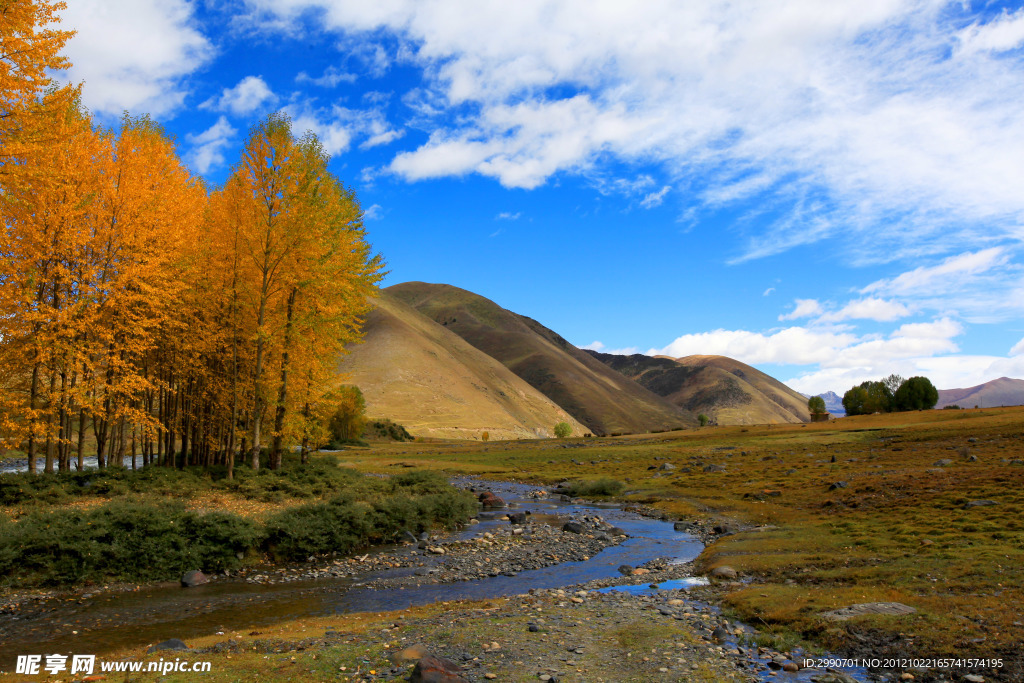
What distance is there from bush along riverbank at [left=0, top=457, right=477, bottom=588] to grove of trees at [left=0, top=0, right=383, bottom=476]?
3186 mm

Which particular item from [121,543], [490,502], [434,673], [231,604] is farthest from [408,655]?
[490,502]

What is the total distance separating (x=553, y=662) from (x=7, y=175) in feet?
68.2

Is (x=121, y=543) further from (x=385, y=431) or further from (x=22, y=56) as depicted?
(x=385, y=431)

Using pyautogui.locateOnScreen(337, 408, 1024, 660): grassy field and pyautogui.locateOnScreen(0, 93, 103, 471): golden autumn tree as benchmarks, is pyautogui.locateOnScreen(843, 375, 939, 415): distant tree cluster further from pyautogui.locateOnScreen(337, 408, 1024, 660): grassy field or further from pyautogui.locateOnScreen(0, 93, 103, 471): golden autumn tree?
pyautogui.locateOnScreen(0, 93, 103, 471): golden autumn tree

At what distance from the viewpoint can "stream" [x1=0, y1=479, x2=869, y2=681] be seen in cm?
1403

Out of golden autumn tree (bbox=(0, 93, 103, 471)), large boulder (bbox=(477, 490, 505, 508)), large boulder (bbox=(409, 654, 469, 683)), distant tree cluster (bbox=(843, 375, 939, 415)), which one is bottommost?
large boulder (bbox=(477, 490, 505, 508))

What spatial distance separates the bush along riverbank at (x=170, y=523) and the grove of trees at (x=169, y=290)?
3.19 meters

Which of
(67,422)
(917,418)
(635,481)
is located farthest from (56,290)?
(917,418)

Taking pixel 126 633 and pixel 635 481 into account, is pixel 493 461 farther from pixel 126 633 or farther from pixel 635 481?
pixel 126 633

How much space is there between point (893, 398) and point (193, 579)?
556 feet

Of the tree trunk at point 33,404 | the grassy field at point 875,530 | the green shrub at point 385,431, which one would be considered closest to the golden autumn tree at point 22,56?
the tree trunk at point 33,404

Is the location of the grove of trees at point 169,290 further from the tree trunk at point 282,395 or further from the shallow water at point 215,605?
the shallow water at point 215,605

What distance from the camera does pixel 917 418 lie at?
9194 cm

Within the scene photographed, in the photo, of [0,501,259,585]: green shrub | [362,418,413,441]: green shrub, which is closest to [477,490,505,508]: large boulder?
[0,501,259,585]: green shrub
